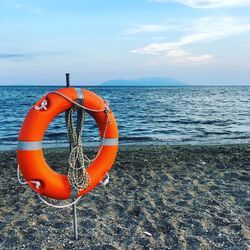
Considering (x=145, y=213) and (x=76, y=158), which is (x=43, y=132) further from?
(x=145, y=213)

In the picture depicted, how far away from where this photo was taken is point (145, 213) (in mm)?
4453

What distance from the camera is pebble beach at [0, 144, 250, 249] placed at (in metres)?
3.77

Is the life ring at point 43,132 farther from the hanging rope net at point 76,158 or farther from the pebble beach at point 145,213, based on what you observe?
the pebble beach at point 145,213

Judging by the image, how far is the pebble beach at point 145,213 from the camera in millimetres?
3771

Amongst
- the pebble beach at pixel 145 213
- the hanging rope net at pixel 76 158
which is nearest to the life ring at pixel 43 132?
the hanging rope net at pixel 76 158

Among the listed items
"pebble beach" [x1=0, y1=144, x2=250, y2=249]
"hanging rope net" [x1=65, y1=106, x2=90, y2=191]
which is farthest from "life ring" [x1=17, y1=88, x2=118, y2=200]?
"pebble beach" [x1=0, y1=144, x2=250, y2=249]

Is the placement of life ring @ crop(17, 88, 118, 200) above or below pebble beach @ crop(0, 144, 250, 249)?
above

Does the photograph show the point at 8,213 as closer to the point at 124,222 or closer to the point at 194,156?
the point at 124,222

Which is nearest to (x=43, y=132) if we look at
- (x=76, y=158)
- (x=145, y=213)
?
(x=76, y=158)

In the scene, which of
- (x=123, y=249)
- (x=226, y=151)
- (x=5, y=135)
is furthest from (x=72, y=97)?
(x=5, y=135)

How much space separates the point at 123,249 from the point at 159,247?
376 millimetres

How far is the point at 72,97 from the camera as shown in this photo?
363 cm

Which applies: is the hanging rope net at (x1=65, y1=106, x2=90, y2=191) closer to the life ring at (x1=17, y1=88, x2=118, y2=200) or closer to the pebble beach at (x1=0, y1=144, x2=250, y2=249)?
the life ring at (x1=17, y1=88, x2=118, y2=200)

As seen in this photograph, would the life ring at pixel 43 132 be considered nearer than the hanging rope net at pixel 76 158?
Yes
